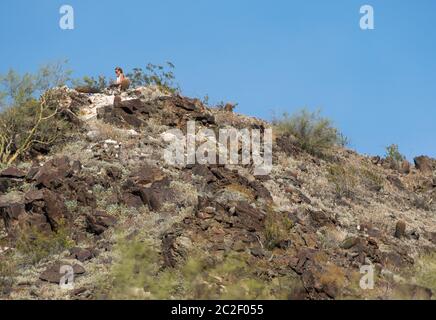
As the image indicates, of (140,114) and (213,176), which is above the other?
(140,114)

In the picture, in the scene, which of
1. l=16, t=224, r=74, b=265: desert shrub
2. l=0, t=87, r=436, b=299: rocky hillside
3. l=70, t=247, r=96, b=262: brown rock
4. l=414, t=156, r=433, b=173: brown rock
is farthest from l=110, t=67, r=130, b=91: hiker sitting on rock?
l=70, t=247, r=96, b=262: brown rock

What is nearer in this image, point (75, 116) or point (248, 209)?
point (248, 209)

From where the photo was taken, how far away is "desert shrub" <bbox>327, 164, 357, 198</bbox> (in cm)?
2705

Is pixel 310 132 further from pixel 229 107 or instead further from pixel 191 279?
pixel 191 279

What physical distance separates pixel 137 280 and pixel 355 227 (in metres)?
11.2

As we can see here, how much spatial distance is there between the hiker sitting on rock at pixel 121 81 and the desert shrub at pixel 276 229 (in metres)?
14.1

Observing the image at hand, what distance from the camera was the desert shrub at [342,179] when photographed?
88.7 feet

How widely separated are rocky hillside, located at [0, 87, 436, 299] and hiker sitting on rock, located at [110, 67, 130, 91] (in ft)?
6.47

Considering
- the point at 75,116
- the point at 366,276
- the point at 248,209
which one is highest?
the point at 75,116

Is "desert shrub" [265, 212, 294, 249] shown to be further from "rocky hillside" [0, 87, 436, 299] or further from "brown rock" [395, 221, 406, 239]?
"brown rock" [395, 221, 406, 239]

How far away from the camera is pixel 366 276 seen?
51.8 ft
